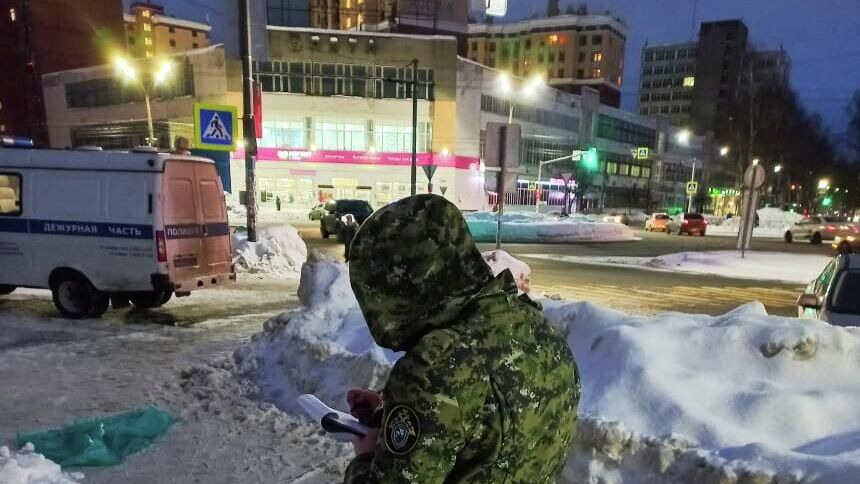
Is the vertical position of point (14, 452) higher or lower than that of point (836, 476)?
lower

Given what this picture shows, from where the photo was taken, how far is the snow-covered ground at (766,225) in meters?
41.7

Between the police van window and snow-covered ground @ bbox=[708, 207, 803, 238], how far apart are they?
43.1m

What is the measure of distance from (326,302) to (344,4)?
100928 millimetres

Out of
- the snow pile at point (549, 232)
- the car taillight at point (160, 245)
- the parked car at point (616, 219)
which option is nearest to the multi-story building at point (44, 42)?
the snow pile at point (549, 232)

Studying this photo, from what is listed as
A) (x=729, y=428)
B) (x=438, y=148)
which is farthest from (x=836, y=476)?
(x=438, y=148)

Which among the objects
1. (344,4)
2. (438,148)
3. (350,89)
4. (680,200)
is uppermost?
(344,4)

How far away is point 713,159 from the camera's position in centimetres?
7675

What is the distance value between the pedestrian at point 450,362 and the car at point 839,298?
6.53 meters

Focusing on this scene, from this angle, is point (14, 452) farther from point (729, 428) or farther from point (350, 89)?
point (350, 89)

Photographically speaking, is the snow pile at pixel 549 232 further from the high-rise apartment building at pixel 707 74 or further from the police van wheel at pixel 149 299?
the high-rise apartment building at pixel 707 74

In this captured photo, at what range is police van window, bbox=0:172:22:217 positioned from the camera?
29.2 ft

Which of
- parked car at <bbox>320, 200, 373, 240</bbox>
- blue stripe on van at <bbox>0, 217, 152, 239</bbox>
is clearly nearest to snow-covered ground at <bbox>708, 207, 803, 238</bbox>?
parked car at <bbox>320, 200, 373, 240</bbox>

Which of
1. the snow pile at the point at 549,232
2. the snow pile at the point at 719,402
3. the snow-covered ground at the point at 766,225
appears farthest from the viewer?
the snow-covered ground at the point at 766,225

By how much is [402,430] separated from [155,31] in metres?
132
